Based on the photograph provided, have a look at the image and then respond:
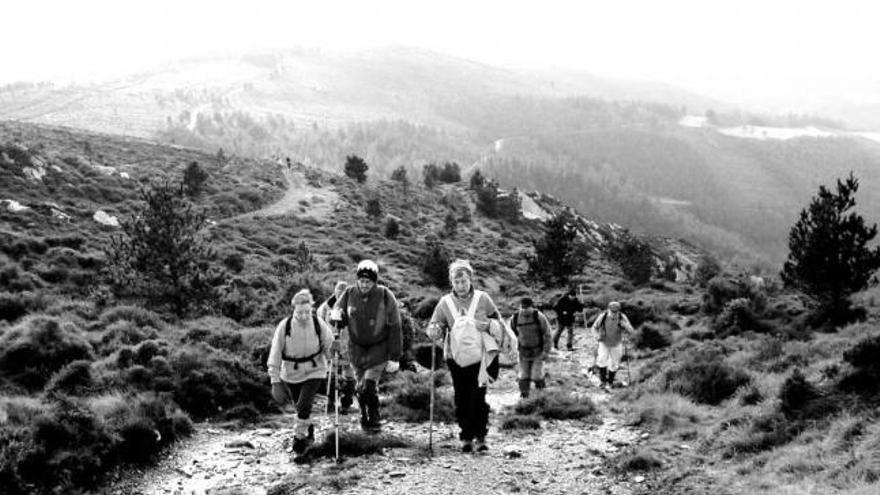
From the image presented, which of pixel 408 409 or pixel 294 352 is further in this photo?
pixel 408 409

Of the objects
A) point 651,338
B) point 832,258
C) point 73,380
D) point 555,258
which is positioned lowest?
point 555,258

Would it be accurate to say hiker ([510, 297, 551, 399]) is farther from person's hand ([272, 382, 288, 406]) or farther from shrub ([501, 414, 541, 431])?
person's hand ([272, 382, 288, 406])

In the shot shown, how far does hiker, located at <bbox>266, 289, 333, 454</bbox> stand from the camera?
838cm

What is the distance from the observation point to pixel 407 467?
764 centimetres

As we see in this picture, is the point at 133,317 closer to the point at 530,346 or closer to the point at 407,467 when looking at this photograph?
the point at 530,346

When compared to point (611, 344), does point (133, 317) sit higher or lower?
lower

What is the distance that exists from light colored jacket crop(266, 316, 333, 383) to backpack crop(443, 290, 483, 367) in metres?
1.85

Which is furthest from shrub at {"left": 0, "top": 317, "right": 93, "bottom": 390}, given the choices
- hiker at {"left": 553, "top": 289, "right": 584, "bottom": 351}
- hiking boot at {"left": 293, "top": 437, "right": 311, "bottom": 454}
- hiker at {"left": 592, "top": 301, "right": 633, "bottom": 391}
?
hiker at {"left": 553, "top": 289, "right": 584, "bottom": 351}

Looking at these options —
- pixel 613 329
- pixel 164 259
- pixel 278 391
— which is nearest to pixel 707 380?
pixel 613 329

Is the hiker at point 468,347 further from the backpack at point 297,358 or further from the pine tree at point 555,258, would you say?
the pine tree at point 555,258

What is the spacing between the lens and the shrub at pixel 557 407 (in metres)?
10.7

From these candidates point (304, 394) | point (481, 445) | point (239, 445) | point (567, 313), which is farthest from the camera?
point (567, 313)

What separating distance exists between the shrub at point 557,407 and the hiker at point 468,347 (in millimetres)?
2733

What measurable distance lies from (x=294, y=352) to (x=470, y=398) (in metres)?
2.33
